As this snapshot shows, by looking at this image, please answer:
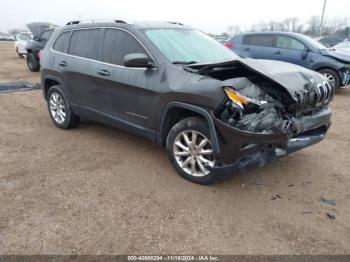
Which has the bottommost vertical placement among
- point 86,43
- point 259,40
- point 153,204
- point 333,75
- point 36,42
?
point 153,204

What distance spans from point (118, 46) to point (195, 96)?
155 cm

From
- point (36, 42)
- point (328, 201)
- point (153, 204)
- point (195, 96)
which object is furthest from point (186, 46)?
point (36, 42)

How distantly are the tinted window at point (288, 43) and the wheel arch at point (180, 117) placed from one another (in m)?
6.65

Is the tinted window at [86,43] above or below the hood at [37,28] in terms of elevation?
above

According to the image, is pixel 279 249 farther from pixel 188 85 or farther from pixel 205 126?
pixel 188 85

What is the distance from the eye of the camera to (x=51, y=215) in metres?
2.98

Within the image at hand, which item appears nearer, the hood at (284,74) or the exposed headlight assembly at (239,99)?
the exposed headlight assembly at (239,99)

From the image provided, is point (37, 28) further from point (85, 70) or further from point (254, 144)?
point (254, 144)

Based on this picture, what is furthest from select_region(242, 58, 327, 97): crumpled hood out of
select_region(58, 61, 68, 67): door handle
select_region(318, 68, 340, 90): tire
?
select_region(318, 68, 340, 90): tire

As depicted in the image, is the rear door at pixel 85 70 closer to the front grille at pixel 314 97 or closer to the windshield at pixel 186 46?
the windshield at pixel 186 46

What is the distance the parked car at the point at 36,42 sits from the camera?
1225cm

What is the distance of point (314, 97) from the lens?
3.31 metres

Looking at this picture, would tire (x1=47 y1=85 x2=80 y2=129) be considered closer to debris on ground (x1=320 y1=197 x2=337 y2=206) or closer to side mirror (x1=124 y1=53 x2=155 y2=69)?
side mirror (x1=124 y1=53 x2=155 y2=69)

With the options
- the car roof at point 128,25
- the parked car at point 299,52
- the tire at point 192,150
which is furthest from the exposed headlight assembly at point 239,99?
the parked car at point 299,52
